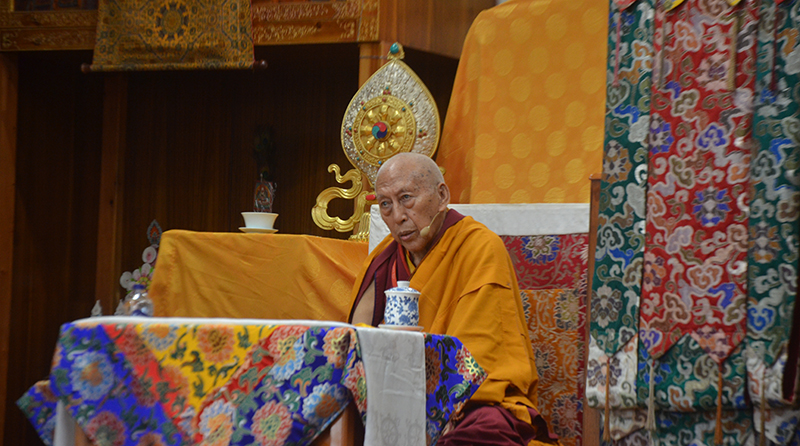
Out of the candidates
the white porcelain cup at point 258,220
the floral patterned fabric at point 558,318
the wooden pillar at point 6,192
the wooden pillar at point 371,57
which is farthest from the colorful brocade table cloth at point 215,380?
the wooden pillar at point 6,192

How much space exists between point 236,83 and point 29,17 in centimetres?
156

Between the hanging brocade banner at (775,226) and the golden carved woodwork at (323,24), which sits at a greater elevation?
the golden carved woodwork at (323,24)

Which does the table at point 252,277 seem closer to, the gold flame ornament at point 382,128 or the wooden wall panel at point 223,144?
the gold flame ornament at point 382,128

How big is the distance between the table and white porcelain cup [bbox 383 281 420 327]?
1442mm

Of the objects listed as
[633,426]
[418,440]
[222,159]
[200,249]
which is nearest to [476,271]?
[633,426]

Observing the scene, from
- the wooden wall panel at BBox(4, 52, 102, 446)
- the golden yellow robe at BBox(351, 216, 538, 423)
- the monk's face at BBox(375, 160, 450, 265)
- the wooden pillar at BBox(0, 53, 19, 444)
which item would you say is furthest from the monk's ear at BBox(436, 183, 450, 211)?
the wooden wall panel at BBox(4, 52, 102, 446)

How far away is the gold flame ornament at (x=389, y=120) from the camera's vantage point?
4.00 meters

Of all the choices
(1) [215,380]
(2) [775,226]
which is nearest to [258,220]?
(1) [215,380]

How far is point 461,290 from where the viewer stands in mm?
2678

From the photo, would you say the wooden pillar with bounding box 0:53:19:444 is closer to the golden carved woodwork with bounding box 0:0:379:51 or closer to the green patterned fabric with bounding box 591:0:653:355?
the golden carved woodwork with bounding box 0:0:379:51

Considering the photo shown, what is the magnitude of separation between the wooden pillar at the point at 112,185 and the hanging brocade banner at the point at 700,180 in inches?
179

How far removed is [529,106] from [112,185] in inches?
128

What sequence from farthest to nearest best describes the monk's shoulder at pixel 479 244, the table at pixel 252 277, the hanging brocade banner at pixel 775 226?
the table at pixel 252 277, the monk's shoulder at pixel 479 244, the hanging brocade banner at pixel 775 226

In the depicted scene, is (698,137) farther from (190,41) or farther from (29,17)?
(29,17)
